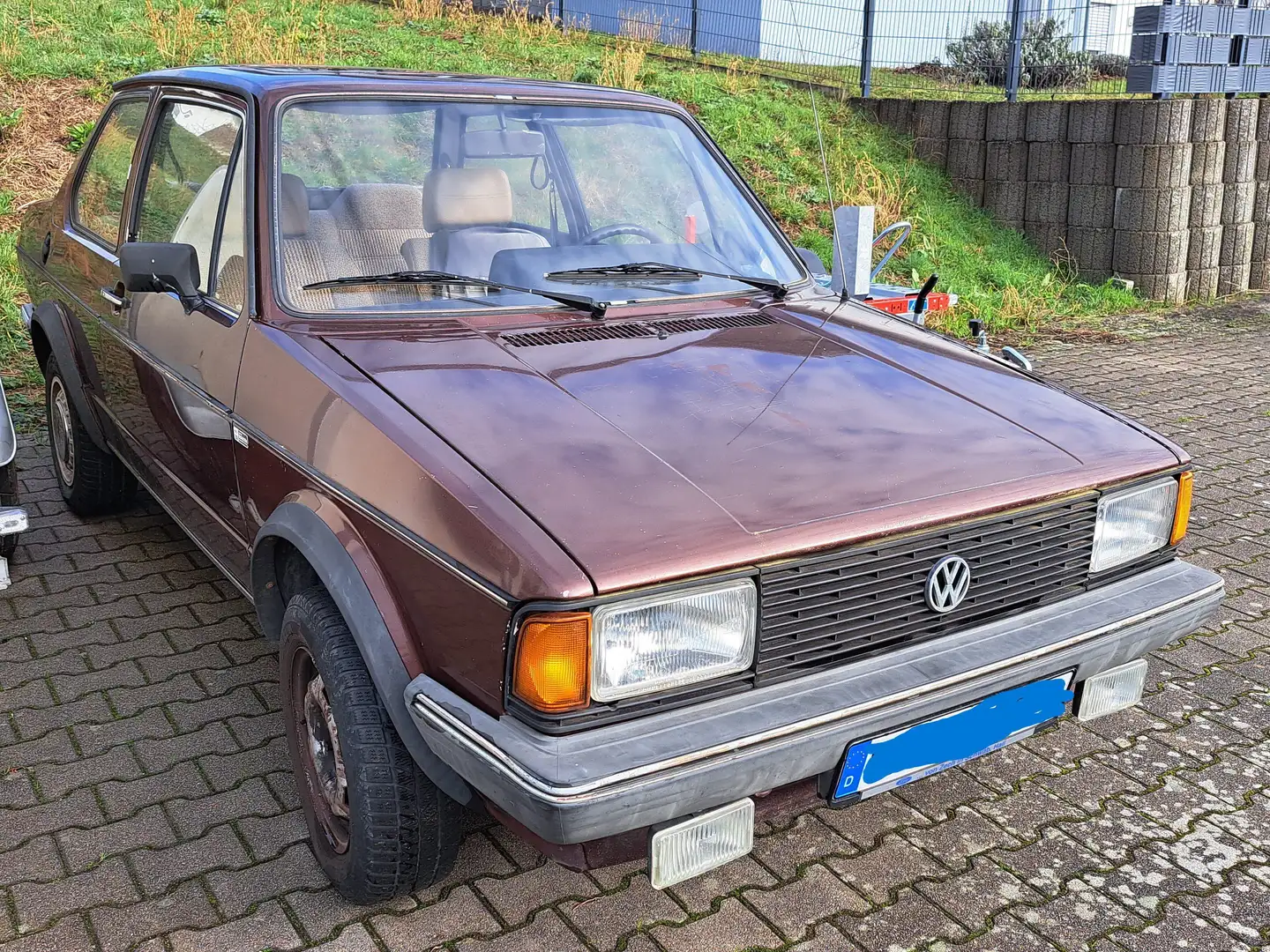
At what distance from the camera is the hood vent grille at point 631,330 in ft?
9.82

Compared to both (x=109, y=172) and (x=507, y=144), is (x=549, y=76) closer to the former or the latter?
(x=109, y=172)

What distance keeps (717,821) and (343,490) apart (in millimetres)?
1036

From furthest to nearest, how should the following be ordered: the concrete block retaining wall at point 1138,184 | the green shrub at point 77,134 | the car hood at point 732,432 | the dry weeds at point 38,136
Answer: the concrete block retaining wall at point 1138,184
the green shrub at point 77,134
the dry weeds at point 38,136
the car hood at point 732,432

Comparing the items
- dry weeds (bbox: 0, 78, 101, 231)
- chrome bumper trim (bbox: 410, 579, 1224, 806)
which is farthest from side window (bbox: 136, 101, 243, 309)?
dry weeds (bbox: 0, 78, 101, 231)

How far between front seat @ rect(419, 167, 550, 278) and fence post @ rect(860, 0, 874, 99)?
969 centimetres

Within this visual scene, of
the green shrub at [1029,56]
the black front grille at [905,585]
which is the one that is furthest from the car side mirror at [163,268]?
the green shrub at [1029,56]

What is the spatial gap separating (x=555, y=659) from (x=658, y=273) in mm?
1597

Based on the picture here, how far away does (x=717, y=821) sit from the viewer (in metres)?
2.22

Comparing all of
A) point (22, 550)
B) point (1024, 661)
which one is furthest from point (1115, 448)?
point (22, 550)

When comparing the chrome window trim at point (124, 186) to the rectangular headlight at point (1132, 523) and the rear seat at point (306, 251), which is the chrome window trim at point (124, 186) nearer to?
the rear seat at point (306, 251)

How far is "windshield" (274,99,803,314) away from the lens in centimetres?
314

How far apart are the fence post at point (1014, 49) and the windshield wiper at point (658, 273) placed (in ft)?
26.5

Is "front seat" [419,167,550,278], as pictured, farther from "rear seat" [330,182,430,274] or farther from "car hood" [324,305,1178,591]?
"car hood" [324,305,1178,591]

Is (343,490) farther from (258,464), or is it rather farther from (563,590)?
(563,590)
